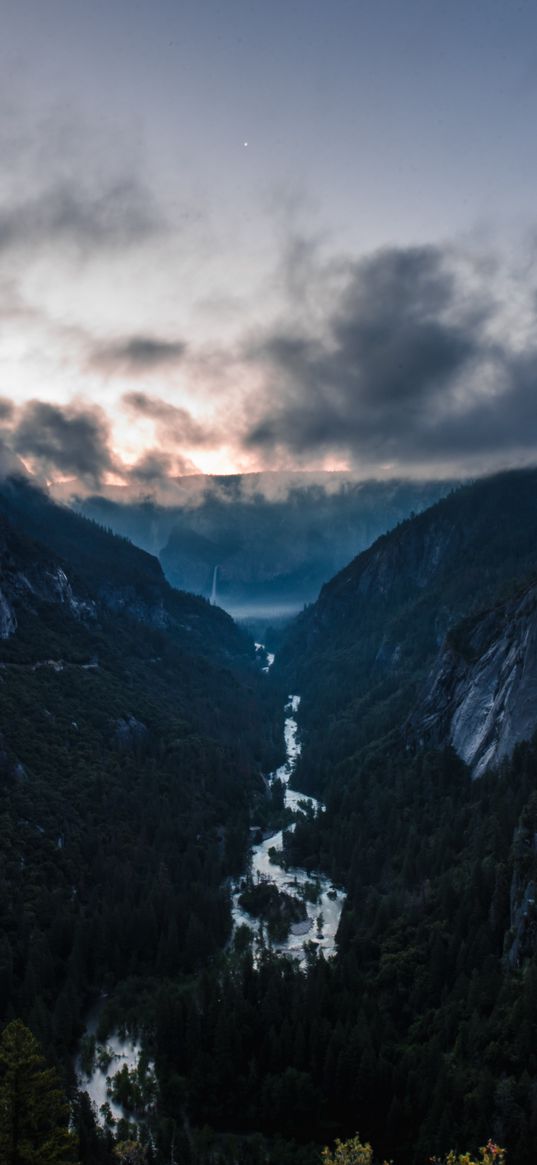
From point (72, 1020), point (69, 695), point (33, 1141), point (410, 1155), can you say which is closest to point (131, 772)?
point (69, 695)

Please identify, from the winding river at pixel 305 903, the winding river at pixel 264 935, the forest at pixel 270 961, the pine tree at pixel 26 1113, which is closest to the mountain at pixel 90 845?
the forest at pixel 270 961

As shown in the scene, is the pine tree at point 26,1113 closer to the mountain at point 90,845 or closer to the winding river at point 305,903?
the mountain at point 90,845

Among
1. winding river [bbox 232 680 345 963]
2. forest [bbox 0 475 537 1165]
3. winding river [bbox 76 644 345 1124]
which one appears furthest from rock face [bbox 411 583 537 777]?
winding river [bbox 232 680 345 963]

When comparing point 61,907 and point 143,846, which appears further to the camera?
point 143,846

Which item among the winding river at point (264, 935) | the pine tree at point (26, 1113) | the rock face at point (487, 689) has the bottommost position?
the pine tree at point (26, 1113)

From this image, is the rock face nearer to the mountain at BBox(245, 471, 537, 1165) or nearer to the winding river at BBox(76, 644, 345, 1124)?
the mountain at BBox(245, 471, 537, 1165)

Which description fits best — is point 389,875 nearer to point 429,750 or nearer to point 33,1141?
point 429,750
